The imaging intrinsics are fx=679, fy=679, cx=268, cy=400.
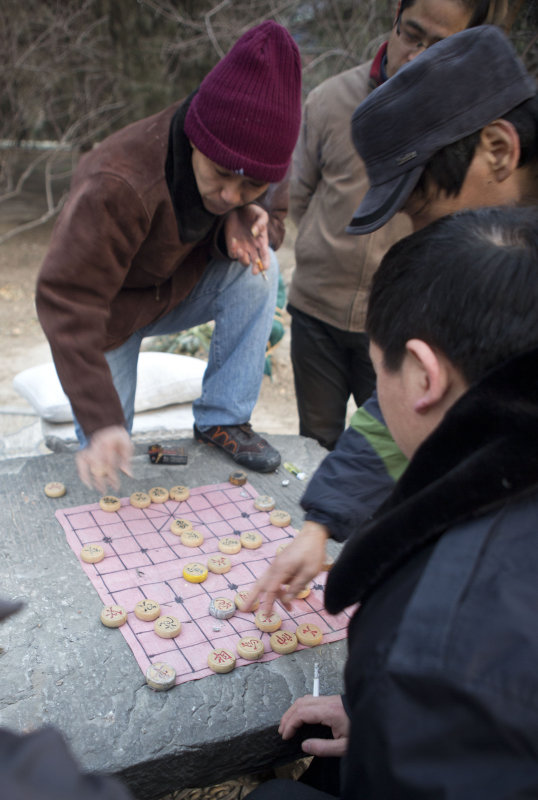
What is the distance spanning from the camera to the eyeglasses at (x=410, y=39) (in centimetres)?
217

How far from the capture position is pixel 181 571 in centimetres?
213

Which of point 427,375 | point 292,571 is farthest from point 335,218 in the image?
point 427,375

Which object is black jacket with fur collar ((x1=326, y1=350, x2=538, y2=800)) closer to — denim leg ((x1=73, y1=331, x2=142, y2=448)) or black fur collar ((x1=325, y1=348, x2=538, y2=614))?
black fur collar ((x1=325, y1=348, x2=538, y2=614))

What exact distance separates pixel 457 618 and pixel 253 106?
1.67 m

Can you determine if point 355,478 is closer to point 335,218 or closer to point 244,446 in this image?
point 244,446

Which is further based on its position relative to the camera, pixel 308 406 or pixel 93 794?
pixel 308 406

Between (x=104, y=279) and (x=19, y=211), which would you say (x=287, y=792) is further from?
(x=19, y=211)

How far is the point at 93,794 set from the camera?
2.40ft

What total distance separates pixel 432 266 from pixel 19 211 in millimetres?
9081

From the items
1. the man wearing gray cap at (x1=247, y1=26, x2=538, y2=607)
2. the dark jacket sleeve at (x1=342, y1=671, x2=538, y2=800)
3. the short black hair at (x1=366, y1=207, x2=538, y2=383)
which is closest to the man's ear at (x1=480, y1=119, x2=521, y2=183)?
the man wearing gray cap at (x1=247, y1=26, x2=538, y2=607)

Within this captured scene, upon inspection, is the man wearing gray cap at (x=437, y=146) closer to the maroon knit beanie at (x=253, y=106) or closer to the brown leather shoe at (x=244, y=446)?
the maroon knit beanie at (x=253, y=106)

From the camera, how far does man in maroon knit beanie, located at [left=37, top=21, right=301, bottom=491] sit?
206 centimetres

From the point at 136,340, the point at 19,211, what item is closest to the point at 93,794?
the point at 136,340

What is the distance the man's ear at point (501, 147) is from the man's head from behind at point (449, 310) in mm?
534
